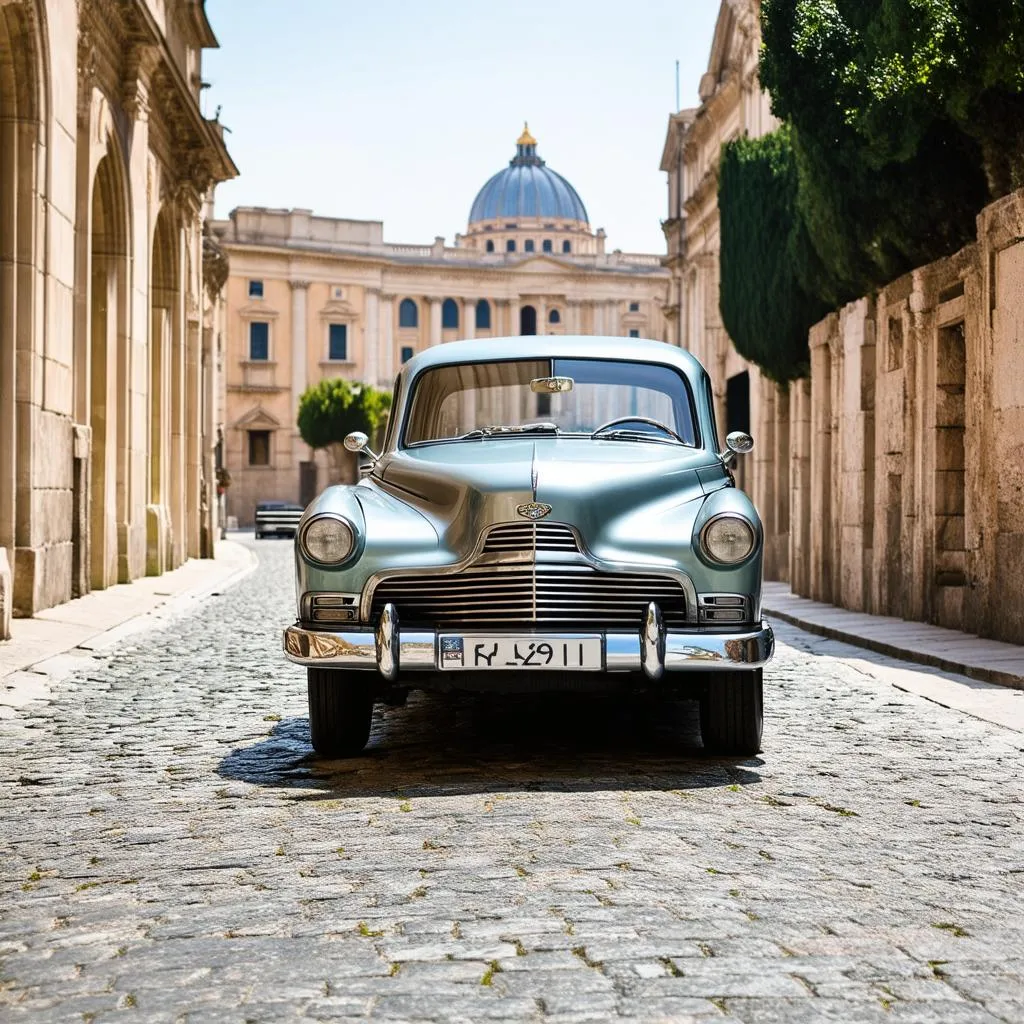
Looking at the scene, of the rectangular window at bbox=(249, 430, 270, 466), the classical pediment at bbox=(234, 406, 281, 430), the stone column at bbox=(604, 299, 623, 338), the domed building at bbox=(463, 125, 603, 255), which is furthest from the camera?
the domed building at bbox=(463, 125, 603, 255)

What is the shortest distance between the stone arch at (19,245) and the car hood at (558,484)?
27.3 ft

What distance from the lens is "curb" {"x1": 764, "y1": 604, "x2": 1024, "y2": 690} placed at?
1023cm

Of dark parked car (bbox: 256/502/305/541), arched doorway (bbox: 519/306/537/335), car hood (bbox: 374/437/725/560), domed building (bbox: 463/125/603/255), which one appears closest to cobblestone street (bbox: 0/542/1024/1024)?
car hood (bbox: 374/437/725/560)

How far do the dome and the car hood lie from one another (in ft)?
407

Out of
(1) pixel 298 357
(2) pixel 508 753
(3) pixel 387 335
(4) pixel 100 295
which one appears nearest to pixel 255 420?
(1) pixel 298 357

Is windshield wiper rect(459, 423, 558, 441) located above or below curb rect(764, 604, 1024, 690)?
above

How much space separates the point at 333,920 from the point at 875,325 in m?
14.4

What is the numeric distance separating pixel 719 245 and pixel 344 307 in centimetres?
5342

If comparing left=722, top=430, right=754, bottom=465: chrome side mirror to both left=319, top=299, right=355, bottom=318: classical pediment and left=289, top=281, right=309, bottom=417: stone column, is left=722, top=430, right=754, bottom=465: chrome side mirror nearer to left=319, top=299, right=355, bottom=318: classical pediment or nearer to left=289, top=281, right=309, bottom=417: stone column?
left=289, top=281, right=309, bottom=417: stone column

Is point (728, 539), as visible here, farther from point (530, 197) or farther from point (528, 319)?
point (530, 197)

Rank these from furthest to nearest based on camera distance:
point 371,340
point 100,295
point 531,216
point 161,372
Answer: point 531,216
point 371,340
point 161,372
point 100,295

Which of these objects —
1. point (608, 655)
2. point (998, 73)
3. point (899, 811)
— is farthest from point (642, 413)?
point (998, 73)

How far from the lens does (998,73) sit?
1255cm

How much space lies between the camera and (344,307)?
8550 centimetres
